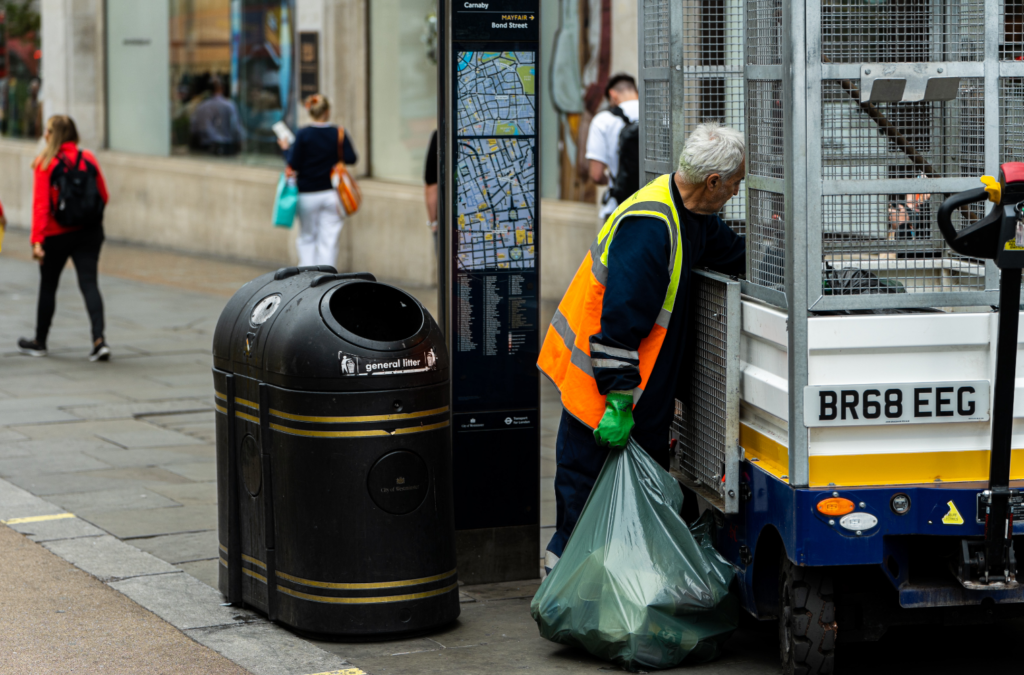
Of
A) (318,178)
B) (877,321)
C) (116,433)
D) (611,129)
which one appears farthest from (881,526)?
(318,178)

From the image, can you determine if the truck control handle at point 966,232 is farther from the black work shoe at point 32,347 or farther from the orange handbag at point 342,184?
the orange handbag at point 342,184

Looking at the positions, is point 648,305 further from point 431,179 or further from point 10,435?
point 431,179

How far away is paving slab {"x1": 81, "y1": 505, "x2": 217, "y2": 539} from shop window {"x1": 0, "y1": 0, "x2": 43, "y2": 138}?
1700cm

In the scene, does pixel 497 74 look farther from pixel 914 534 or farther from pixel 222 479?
pixel 914 534

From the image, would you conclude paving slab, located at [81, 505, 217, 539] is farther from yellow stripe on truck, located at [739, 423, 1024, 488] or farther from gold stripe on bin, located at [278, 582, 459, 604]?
yellow stripe on truck, located at [739, 423, 1024, 488]

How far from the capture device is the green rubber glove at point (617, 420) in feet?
15.0

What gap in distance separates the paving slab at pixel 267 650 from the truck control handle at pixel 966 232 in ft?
7.45

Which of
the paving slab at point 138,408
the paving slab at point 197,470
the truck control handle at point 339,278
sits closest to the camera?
the truck control handle at point 339,278

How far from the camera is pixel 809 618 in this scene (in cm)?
429

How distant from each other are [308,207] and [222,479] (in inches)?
299

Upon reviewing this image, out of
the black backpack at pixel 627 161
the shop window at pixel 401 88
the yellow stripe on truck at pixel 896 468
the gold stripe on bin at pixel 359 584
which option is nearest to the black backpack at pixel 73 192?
the black backpack at pixel 627 161

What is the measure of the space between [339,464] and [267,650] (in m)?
0.66

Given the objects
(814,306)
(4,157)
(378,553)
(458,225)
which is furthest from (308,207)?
(4,157)

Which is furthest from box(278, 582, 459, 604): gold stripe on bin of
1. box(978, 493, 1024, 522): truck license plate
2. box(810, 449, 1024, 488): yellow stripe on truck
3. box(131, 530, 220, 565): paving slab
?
box(978, 493, 1024, 522): truck license plate
